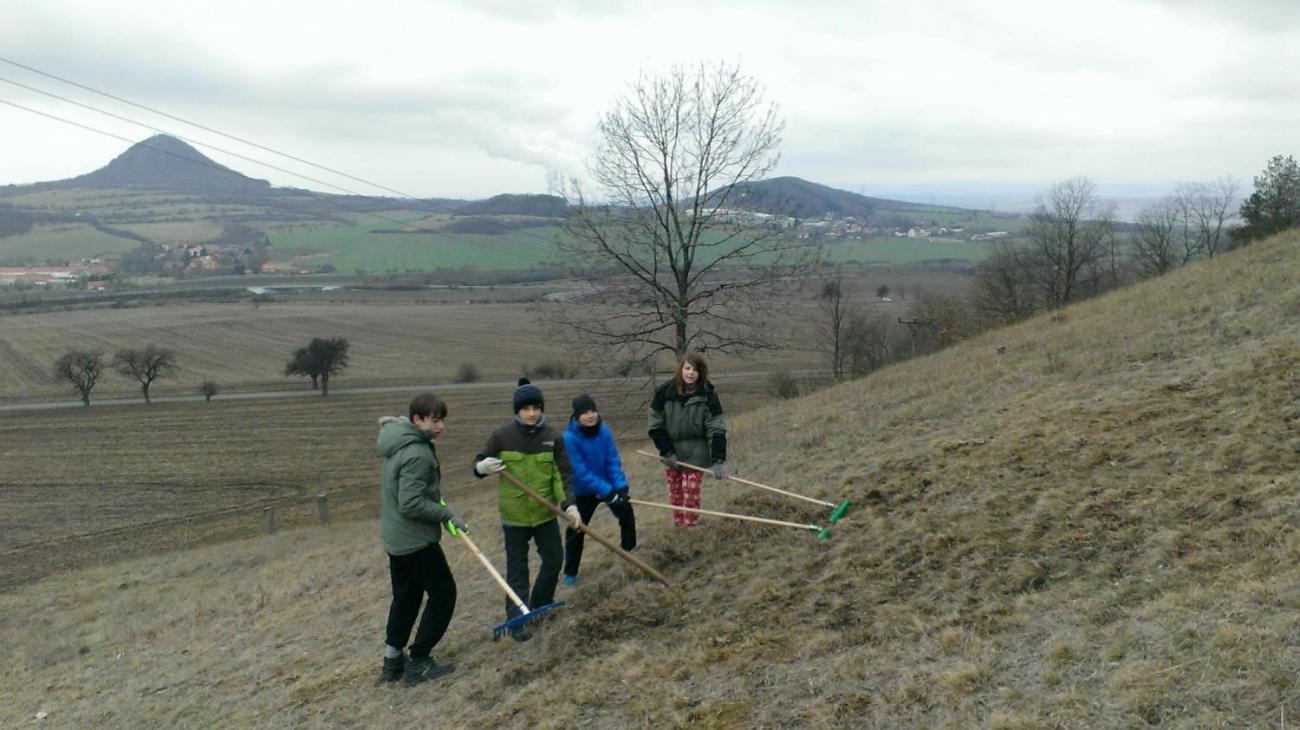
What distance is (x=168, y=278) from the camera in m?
104

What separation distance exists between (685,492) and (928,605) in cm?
301

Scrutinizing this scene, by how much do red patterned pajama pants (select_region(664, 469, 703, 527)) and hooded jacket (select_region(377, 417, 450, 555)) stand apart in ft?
9.32

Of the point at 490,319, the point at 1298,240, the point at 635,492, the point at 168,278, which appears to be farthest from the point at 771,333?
the point at 168,278

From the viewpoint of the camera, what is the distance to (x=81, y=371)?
49781 millimetres

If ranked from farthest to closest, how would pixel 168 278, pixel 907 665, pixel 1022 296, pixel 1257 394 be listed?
pixel 168 278 → pixel 1022 296 → pixel 1257 394 → pixel 907 665

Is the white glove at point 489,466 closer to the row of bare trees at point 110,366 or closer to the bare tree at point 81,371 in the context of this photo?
the row of bare trees at point 110,366

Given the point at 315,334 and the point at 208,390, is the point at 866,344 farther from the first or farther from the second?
the point at 315,334

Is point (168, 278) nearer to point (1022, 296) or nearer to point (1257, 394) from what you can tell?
point (1022, 296)

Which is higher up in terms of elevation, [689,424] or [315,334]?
[689,424]

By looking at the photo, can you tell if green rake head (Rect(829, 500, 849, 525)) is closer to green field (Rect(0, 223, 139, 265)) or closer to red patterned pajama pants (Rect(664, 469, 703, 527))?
red patterned pajama pants (Rect(664, 469, 703, 527))

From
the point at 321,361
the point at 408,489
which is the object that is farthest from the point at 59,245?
the point at 408,489

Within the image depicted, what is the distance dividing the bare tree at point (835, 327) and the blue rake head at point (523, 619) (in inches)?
1462

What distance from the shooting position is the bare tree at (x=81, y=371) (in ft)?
161

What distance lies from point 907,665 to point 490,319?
229 feet
